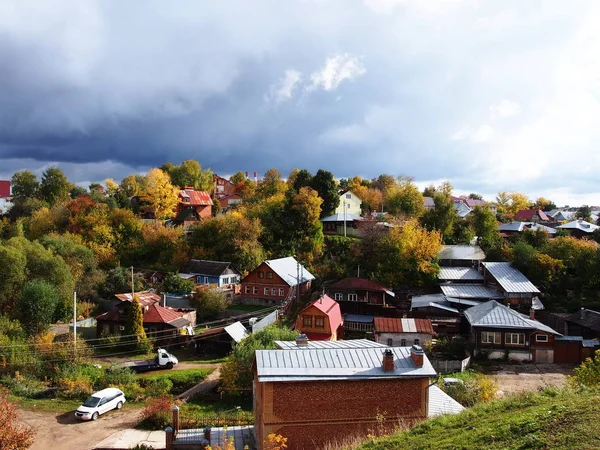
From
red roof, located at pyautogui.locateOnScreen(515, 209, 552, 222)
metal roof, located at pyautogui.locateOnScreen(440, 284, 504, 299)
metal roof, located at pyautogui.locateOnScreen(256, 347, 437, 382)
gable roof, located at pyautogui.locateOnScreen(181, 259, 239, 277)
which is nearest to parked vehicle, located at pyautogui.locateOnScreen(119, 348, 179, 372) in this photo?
gable roof, located at pyautogui.locateOnScreen(181, 259, 239, 277)

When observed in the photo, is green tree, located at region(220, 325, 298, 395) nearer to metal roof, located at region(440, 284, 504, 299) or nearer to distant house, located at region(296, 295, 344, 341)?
distant house, located at region(296, 295, 344, 341)

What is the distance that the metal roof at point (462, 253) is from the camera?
45344 mm

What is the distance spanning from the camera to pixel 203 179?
78000 millimetres

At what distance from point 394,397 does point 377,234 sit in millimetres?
30806

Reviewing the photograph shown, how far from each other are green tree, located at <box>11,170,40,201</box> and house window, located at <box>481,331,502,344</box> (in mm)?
68258

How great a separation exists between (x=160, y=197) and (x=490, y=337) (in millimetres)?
43231

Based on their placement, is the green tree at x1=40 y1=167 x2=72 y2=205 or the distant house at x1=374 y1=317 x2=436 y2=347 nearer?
the distant house at x1=374 y1=317 x2=436 y2=347

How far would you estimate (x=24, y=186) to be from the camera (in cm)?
7219

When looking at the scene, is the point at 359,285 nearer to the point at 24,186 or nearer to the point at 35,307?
the point at 35,307

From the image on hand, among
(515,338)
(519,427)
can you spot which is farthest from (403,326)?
(519,427)

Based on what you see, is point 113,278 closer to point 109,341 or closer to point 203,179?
point 109,341

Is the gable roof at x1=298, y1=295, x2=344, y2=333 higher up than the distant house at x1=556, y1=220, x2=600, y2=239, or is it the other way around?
the distant house at x1=556, y1=220, x2=600, y2=239

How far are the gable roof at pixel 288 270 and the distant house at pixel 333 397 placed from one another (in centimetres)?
2601

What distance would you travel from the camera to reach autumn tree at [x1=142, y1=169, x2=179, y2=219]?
2327 inches
